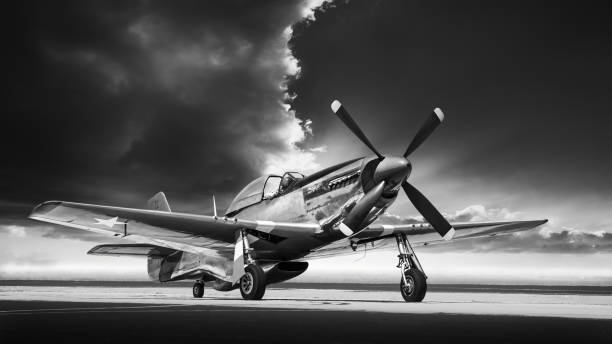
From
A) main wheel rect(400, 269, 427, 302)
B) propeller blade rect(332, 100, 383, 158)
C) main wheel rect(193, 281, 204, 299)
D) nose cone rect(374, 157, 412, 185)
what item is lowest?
main wheel rect(400, 269, 427, 302)

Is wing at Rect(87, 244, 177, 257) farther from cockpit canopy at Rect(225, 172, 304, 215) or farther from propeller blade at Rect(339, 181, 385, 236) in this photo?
propeller blade at Rect(339, 181, 385, 236)

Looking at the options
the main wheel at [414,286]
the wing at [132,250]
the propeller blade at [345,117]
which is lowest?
the main wheel at [414,286]

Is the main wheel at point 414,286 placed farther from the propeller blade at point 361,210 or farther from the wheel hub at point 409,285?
the propeller blade at point 361,210

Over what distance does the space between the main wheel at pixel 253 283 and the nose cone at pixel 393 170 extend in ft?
14.1

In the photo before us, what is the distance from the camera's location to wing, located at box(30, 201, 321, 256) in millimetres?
14414

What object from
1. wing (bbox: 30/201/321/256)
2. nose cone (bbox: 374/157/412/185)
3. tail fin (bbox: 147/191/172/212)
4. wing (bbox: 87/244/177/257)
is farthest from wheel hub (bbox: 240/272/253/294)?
tail fin (bbox: 147/191/172/212)

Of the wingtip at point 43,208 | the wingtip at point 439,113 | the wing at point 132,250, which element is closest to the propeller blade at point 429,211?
the wingtip at point 439,113

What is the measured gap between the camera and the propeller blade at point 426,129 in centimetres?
1570

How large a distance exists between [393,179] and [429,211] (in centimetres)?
238

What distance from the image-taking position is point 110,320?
858 centimetres

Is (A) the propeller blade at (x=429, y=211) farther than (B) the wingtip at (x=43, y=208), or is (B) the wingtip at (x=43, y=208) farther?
(A) the propeller blade at (x=429, y=211)

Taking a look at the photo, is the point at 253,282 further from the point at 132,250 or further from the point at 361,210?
the point at 132,250

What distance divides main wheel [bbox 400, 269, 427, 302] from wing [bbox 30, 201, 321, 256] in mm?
3156

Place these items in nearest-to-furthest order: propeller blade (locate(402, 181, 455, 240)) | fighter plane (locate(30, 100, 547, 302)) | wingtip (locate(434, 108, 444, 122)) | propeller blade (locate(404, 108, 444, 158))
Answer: fighter plane (locate(30, 100, 547, 302)) < propeller blade (locate(404, 108, 444, 158)) < propeller blade (locate(402, 181, 455, 240)) < wingtip (locate(434, 108, 444, 122))
